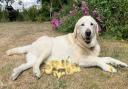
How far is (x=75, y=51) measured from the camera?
693 centimetres

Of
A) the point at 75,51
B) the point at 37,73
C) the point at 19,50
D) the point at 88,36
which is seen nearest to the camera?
the point at 37,73

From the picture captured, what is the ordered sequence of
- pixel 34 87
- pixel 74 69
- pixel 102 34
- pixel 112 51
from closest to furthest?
pixel 34 87 < pixel 74 69 < pixel 112 51 < pixel 102 34

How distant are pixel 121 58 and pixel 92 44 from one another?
0.81 meters

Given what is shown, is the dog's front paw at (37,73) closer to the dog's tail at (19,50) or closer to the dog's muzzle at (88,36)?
the dog's muzzle at (88,36)

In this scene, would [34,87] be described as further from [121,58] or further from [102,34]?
[102,34]

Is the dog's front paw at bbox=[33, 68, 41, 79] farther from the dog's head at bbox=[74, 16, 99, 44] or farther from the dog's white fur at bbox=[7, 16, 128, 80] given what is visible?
the dog's head at bbox=[74, 16, 99, 44]

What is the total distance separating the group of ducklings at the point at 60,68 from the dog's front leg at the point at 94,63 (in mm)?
146

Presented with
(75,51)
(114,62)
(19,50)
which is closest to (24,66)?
(75,51)

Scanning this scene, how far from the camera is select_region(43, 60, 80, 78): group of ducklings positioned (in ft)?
21.4

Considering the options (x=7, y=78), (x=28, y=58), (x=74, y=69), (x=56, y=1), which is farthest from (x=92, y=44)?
(x=56, y=1)

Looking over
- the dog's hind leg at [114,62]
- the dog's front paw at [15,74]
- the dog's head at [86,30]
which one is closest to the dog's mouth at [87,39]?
the dog's head at [86,30]

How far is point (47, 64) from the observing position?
268 inches

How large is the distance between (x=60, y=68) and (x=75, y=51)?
0.48 metres

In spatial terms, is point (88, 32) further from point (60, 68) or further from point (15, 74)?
point (15, 74)
